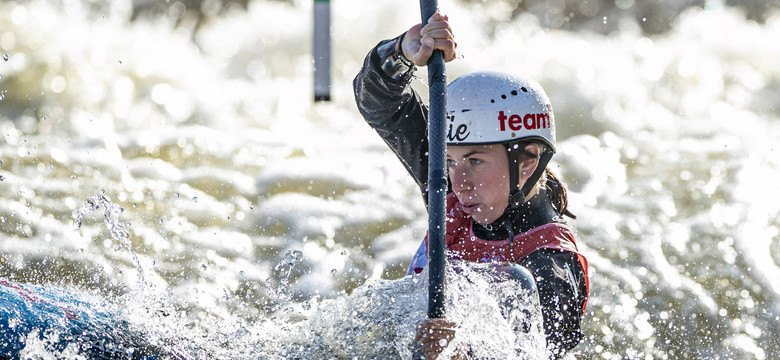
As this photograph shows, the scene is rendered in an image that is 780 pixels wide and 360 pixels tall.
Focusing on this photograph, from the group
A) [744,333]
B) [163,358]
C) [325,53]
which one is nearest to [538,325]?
[163,358]

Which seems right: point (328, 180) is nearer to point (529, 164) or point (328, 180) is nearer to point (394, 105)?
point (394, 105)

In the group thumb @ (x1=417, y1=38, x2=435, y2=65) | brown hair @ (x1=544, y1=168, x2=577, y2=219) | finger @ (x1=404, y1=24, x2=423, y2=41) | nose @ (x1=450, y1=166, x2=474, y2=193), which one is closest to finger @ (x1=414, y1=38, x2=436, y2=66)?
thumb @ (x1=417, y1=38, x2=435, y2=65)

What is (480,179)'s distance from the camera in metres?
3.75

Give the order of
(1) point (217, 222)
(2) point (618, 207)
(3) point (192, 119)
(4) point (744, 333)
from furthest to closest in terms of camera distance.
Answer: (3) point (192, 119) → (2) point (618, 207) → (1) point (217, 222) → (4) point (744, 333)

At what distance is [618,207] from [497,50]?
5661 millimetres

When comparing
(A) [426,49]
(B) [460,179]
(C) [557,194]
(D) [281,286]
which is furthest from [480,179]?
(D) [281,286]

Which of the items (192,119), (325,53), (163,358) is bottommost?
(192,119)

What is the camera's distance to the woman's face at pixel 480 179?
3.74m

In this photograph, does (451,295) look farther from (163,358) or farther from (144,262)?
(144,262)

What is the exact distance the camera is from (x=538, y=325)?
11.2 feet

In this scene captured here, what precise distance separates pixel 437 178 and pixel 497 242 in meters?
1.03

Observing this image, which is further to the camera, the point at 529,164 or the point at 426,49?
the point at 529,164

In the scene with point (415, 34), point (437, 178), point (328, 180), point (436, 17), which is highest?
point (436, 17)

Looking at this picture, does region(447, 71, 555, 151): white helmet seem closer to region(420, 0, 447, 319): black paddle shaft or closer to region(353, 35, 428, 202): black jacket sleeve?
region(353, 35, 428, 202): black jacket sleeve
